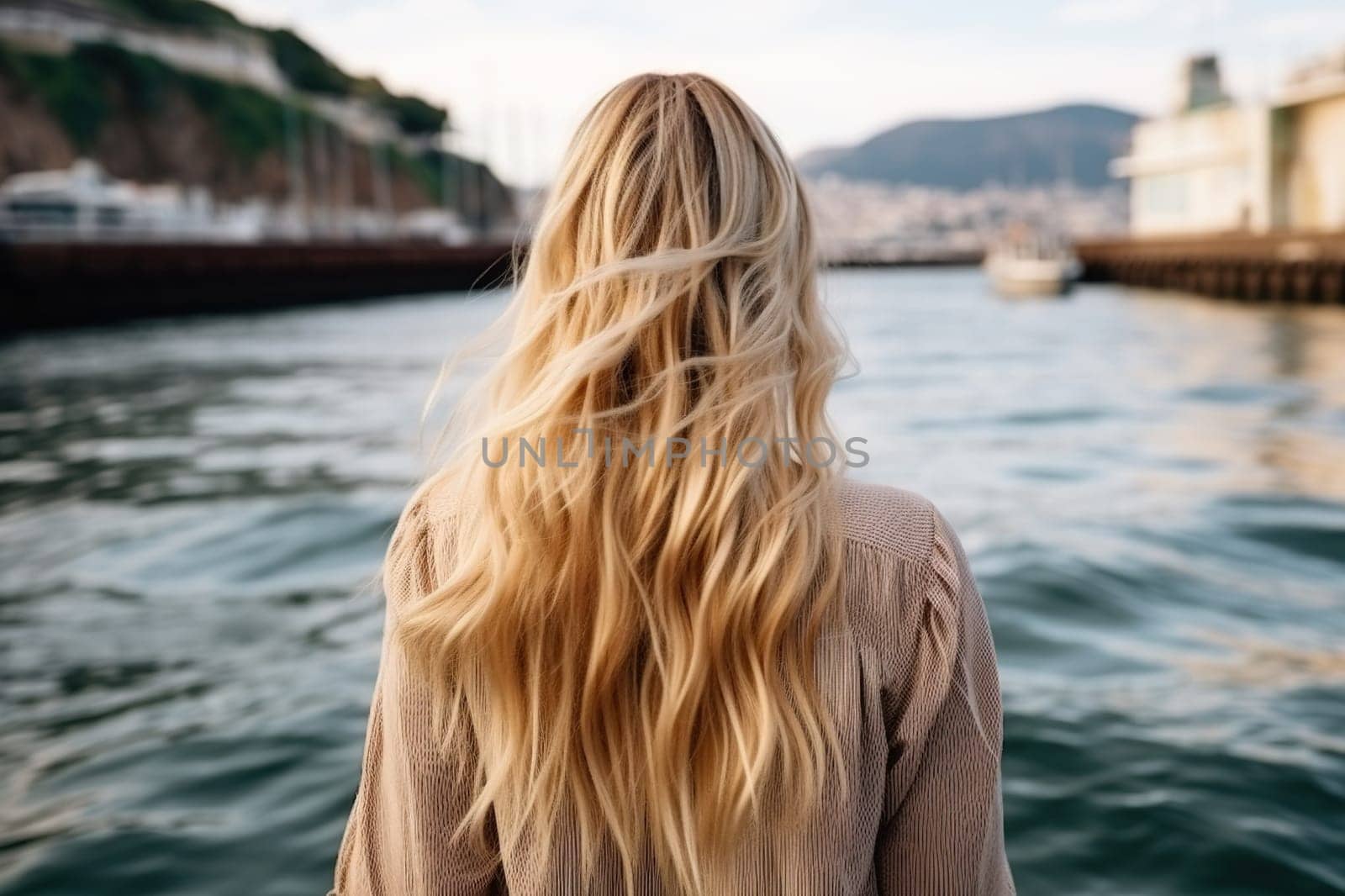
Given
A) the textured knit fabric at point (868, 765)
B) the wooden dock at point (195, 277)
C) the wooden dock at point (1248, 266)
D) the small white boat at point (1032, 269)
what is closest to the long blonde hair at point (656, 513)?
the textured knit fabric at point (868, 765)

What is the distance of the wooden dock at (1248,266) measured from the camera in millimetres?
26938

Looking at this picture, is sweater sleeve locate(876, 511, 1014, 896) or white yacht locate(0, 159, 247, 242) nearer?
sweater sleeve locate(876, 511, 1014, 896)

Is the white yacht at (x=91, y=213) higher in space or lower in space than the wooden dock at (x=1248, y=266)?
higher

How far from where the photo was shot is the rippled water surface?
3.34 m

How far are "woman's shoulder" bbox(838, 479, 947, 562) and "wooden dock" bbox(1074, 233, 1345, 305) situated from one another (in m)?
29.2

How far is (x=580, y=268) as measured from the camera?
53.8 inches

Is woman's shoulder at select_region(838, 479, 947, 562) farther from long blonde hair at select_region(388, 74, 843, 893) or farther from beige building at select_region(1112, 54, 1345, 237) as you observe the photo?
beige building at select_region(1112, 54, 1345, 237)

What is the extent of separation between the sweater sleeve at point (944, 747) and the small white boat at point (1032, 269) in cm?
3857

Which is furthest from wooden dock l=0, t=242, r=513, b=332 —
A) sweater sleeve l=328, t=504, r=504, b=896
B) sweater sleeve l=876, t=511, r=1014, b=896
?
sweater sleeve l=876, t=511, r=1014, b=896

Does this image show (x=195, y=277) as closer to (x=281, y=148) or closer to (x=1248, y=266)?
(x=1248, y=266)

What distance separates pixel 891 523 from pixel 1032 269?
3921 cm

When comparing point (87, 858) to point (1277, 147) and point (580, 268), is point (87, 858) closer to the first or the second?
point (580, 268)

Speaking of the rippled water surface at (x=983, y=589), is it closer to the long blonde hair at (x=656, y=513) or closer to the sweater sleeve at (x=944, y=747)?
the long blonde hair at (x=656, y=513)

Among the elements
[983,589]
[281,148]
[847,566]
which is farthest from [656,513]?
[281,148]
